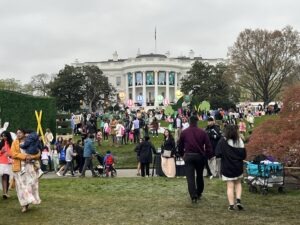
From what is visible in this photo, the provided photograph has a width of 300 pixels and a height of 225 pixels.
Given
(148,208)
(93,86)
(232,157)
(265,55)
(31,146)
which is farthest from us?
(93,86)

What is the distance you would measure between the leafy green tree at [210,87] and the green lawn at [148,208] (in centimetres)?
5387

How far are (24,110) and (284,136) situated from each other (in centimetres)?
1357

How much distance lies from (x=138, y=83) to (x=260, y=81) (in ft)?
186

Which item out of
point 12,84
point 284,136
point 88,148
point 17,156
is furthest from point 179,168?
point 12,84

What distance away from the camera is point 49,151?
1986 cm

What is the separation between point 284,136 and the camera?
10.7 m

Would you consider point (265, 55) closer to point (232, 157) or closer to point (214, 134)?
point (214, 134)

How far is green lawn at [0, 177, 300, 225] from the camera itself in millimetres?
7766

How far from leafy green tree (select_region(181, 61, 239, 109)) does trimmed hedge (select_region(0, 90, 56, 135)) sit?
142 feet

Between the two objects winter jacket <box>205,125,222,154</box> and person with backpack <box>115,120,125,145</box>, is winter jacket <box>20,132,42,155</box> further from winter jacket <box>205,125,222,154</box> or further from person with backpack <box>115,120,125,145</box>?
person with backpack <box>115,120,125,145</box>

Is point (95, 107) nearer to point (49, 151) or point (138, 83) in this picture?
point (138, 83)

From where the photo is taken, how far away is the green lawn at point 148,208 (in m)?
7.77

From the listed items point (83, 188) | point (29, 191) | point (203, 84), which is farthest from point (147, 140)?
point (203, 84)

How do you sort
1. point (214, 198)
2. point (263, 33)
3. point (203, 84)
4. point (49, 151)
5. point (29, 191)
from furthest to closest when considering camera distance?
1. point (203, 84)
2. point (263, 33)
3. point (49, 151)
4. point (214, 198)
5. point (29, 191)
